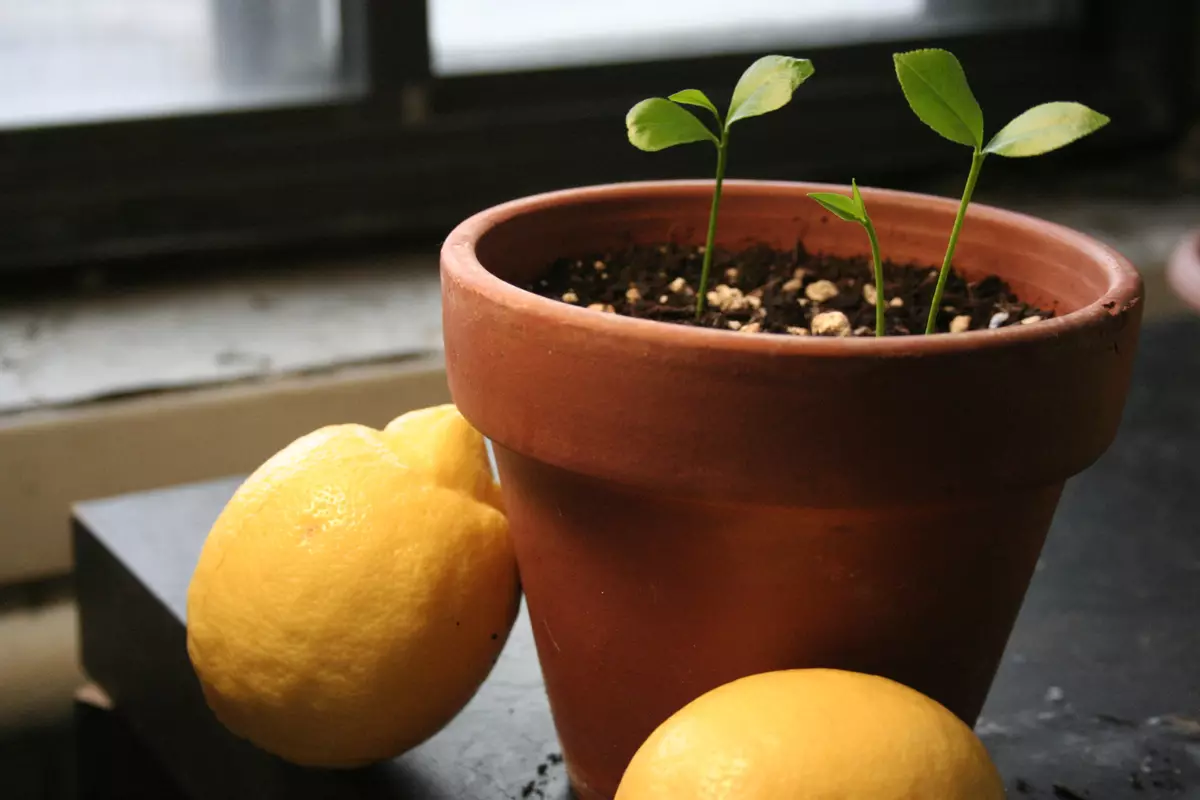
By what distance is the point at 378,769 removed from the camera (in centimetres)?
56

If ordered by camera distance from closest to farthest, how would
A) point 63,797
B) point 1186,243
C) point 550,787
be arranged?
point 550,787 < point 1186,243 < point 63,797

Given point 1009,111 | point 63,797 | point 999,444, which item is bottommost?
point 63,797

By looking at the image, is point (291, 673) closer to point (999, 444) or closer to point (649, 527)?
point (649, 527)

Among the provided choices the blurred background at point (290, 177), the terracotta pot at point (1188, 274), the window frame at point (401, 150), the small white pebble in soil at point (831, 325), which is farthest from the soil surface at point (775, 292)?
the window frame at point (401, 150)

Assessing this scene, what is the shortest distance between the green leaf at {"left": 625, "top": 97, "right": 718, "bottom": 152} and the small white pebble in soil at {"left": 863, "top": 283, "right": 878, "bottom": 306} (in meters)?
0.10

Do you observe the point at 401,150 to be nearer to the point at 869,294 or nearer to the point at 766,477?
the point at 869,294

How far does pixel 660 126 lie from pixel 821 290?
11cm

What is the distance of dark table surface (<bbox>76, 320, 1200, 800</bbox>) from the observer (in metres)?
0.55

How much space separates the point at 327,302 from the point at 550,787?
0.75m

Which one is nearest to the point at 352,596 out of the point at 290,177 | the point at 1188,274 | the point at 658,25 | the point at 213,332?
the point at 1188,274

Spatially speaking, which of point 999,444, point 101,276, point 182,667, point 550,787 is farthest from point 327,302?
point 999,444

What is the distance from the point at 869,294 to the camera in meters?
0.54

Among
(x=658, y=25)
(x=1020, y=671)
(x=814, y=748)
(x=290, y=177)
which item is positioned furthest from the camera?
(x=658, y=25)

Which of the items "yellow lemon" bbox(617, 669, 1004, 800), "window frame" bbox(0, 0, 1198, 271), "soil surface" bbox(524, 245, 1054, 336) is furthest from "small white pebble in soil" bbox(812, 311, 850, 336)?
"window frame" bbox(0, 0, 1198, 271)
